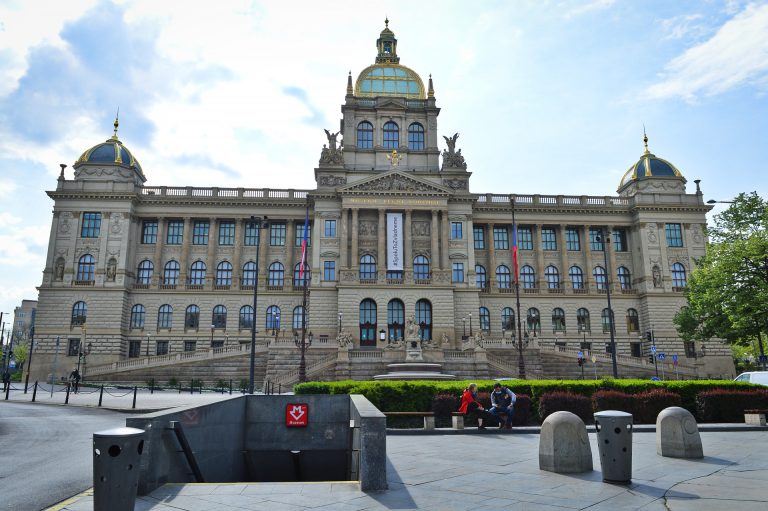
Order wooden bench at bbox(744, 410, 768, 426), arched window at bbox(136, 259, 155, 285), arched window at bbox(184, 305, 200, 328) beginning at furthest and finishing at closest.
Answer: arched window at bbox(136, 259, 155, 285)
arched window at bbox(184, 305, 200, 328)
wooden bench at bbox(744, 410, 768, 426)

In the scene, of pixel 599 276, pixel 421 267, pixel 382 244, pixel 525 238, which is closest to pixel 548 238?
pixel 525 238

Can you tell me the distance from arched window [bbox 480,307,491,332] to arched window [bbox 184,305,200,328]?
31782mm

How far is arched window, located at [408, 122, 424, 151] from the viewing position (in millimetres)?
68312

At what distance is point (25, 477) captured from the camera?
38.4ft

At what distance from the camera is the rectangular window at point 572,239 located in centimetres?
6888

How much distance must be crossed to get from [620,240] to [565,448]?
63252 mm

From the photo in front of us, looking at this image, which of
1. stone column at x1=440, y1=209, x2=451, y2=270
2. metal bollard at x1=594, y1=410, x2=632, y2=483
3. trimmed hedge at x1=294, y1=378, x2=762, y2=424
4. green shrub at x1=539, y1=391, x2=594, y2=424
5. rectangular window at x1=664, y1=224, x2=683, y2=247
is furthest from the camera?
rectangular window at x1=664, y1=224, x2=683, y2=247

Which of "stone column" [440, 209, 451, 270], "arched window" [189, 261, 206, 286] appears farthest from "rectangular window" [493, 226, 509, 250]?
"arched window" [189, 261, 206, 286]

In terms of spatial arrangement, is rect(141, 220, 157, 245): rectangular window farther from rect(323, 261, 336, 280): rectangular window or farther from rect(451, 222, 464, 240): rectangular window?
rect(451, 222, 464, 240): rectangular window

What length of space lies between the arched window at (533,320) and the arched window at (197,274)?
37424 millimetres

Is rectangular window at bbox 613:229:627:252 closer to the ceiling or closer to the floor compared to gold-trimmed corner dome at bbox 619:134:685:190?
closer to the floor

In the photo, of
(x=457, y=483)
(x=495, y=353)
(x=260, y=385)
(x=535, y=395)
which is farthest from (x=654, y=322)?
(x=457, y=483)

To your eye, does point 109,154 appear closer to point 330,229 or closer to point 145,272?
point 145,272

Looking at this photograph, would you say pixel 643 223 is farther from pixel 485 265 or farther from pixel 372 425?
pixel 372 425
